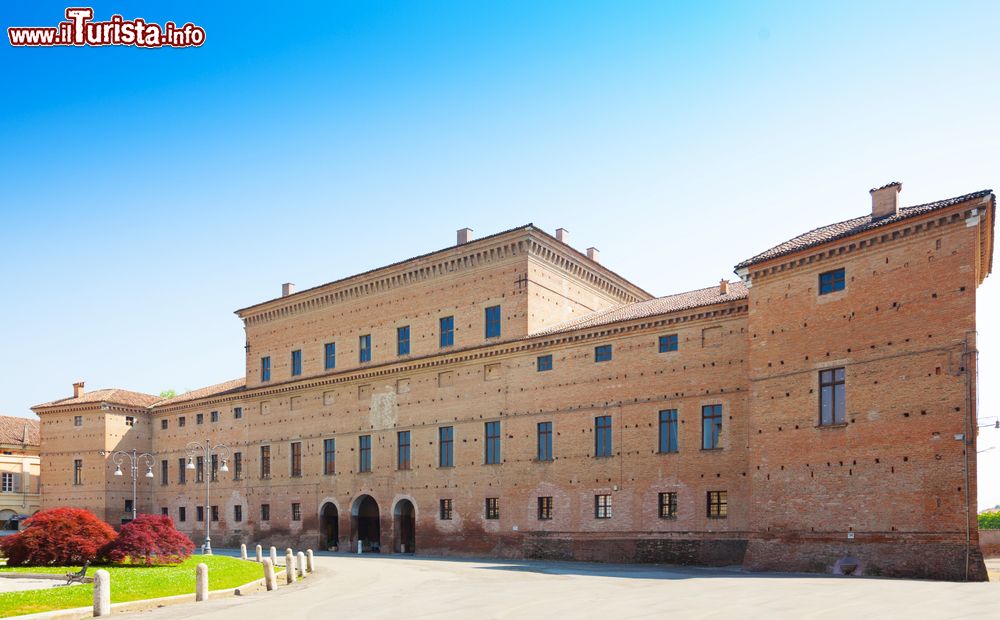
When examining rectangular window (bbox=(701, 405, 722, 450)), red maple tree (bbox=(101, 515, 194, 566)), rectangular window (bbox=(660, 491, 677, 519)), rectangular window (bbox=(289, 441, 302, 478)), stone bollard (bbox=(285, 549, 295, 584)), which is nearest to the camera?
stone bollard (bbox=(285, 549, 295, 584))

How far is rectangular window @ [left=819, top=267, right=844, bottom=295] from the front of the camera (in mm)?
27172

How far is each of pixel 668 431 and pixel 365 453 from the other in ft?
57.0

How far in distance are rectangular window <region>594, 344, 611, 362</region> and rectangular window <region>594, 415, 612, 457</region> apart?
2.35 meters

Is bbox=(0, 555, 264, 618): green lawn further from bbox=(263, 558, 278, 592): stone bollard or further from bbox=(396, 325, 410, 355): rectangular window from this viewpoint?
bbox=(396, 325, 410, 355): rectangular window

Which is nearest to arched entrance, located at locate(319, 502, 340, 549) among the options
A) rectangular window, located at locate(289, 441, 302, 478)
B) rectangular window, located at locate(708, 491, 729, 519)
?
rectangular window, located at locate(289, 441, 302, 478)

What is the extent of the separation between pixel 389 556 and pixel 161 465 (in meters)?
24.4

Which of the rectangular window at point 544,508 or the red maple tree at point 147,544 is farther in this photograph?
the rectangular window at point 544,508

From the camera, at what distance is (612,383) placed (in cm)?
3484

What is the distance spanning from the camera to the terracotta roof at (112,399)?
56550 mm

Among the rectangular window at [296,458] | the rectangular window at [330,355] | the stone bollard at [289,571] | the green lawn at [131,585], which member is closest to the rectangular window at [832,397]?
the stone bollard at [289,571]

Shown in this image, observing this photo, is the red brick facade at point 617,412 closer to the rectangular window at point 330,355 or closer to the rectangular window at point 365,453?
the rectangular window at point 365,453

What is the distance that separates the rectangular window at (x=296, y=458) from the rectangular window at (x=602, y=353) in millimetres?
19745

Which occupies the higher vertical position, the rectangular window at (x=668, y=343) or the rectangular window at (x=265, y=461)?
the rectangular window at (x=668, y=343)

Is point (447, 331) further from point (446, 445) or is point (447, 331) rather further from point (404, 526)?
point (404, 526)
